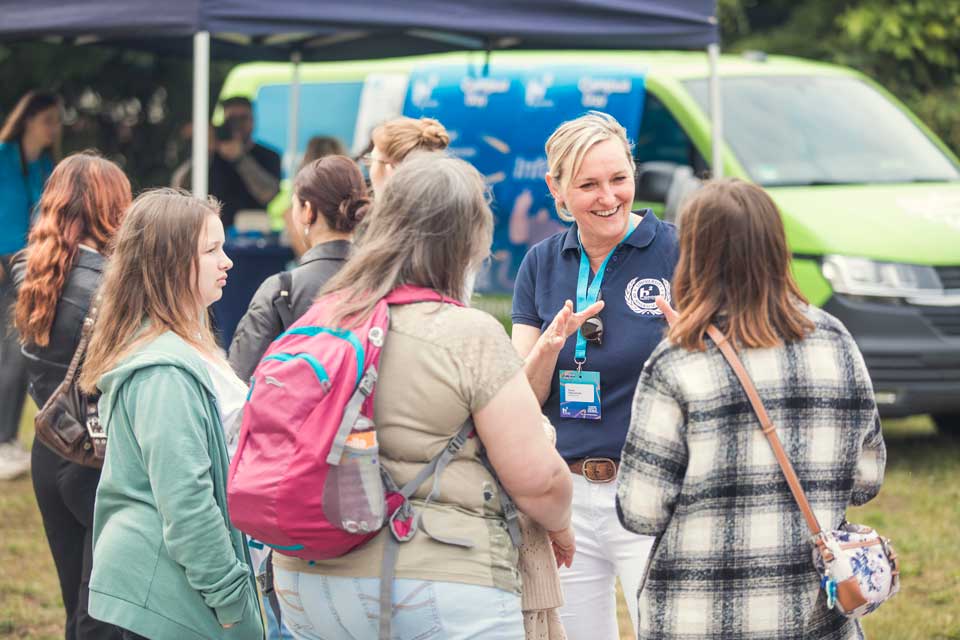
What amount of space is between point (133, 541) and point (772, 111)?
19.5ft

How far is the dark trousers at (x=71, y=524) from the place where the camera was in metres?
3.41

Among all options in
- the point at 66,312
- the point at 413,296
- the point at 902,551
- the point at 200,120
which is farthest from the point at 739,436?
the point at 200,120

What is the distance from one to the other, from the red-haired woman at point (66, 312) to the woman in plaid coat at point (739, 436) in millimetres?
1704

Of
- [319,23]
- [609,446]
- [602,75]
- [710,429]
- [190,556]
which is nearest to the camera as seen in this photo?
[710,429]

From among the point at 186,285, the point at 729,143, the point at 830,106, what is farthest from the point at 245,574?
the point at 830,106


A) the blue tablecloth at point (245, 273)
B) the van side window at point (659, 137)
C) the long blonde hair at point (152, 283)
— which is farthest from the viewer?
the van side window at point (659, 137)

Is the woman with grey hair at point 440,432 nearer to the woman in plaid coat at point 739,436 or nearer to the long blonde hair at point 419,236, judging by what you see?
the long blonde hair at point 419,236

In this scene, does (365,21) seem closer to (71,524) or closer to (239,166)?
(71,524)

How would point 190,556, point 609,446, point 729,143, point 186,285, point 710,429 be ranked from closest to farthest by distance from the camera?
point 710,429 < point 190,556 < point 186,285 < point 609,446 < point 729,143

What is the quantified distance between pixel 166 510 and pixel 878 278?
4.79m

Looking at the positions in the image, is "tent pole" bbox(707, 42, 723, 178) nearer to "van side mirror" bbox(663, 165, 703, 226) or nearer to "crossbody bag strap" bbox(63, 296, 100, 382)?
"van side mirror" bbox(663, 165, 703, 226)

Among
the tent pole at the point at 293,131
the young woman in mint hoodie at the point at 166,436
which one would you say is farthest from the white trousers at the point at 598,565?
the tent pole at the point at 293,131

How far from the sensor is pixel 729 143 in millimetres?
7469

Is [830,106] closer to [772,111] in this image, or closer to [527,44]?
[772,111]
